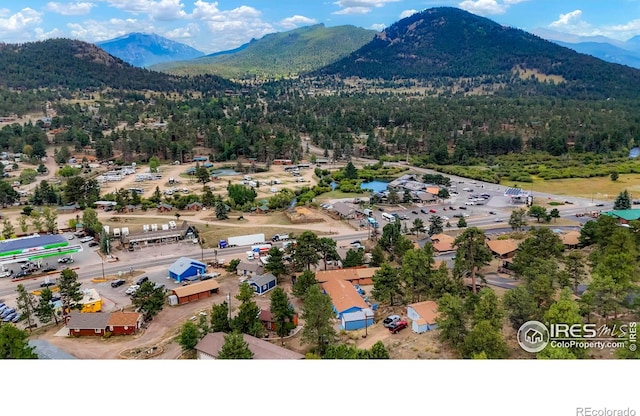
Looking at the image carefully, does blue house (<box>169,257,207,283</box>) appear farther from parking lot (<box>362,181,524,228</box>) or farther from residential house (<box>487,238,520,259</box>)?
residential house (<box>487,238,520,259</box>)

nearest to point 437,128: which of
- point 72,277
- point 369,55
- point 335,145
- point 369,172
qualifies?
point 335,145

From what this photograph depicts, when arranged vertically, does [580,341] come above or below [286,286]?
above

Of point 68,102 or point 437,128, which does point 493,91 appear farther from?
point 68,102

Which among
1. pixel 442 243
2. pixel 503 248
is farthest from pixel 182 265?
pixel 503 248

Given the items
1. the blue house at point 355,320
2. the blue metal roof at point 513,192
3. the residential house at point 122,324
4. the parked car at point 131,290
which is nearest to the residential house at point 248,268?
the parked car at point 131,290

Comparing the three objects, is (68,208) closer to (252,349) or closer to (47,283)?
(47,283)
